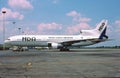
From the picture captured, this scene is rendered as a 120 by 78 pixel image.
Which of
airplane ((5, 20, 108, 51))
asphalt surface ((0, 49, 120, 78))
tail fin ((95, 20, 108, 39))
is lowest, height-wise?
asphalt surface ((0, 49, 120, 78))

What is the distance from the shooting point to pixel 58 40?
68188 millimetres

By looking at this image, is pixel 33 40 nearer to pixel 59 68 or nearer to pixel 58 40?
pixel 58 40

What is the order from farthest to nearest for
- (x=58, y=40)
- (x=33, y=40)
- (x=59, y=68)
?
(x=58, y=40), (x=33, y=40), (x=59, y=68)

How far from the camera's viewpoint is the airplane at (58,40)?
66000mm

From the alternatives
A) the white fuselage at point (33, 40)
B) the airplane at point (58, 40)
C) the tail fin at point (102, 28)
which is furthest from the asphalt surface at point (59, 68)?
the tail fin at point (102, 28)

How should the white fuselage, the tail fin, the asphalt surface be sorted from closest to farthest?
the asphalt surface → the white fuselage → the tail fin

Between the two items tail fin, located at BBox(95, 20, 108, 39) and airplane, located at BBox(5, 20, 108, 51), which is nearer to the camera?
airplane, located at BBox(5, 20, 108, 51)

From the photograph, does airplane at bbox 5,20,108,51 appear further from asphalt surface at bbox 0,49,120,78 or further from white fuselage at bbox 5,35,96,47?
asphalt surface at bbox 0,49,120,78

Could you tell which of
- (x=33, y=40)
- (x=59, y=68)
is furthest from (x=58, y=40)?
(x=59, y=68)

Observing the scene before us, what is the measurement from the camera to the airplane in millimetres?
66000

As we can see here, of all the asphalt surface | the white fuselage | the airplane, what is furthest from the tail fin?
the asphalt surface

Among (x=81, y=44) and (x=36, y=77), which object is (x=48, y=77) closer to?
(x=36, y=77)

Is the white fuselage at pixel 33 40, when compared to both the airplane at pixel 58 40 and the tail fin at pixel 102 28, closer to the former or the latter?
the airplane at pixel 58 40

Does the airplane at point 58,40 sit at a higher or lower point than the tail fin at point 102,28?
lower
